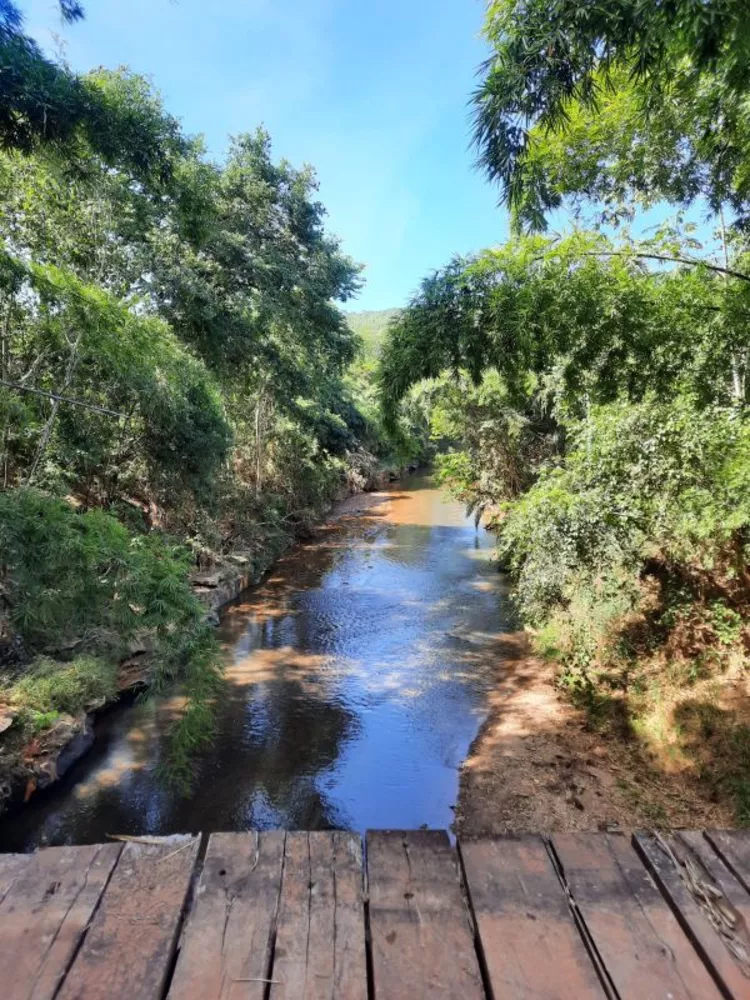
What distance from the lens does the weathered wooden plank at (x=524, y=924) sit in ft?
3.74

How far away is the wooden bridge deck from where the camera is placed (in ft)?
3.75

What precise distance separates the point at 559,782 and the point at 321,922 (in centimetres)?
511

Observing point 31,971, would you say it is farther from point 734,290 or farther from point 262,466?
point 262,466

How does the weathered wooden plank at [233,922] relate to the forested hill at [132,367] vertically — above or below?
below

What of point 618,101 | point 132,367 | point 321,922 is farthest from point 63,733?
point 618,101

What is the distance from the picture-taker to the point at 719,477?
520 cm

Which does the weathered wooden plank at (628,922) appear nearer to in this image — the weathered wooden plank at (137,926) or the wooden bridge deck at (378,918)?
the wooden bridge deck at (378,918)

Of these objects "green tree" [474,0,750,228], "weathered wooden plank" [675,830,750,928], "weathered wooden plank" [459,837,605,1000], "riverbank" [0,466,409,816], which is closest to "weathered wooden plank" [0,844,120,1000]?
"weathered wooden plank" [459,837,605,1000]

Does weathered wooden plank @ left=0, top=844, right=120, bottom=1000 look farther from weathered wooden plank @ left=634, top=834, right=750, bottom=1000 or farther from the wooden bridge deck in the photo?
weathered wooden plank @ left=634, top=834, right=750, bottom=1000

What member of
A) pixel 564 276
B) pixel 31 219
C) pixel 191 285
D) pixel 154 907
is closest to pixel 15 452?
pixel 31 219

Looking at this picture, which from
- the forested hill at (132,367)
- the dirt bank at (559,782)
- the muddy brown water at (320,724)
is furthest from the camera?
the muddy brown water at (320,724)

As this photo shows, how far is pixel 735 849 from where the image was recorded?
4.86 ft

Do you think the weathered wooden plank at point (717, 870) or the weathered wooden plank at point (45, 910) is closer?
the weathered wooden plank at point (45, 910)

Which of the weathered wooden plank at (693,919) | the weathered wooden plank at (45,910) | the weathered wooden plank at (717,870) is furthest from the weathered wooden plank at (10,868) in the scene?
the weathered wooden plank at (717,870)
